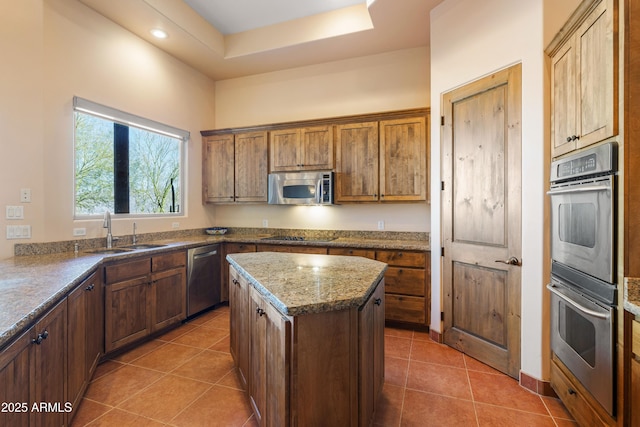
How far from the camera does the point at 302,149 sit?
402cm

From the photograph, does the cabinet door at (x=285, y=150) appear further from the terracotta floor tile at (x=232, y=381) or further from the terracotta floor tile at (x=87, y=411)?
the terracotta floor tile at (x=87, y=411)

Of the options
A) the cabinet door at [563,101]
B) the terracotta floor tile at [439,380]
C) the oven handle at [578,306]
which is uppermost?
the cabinet door at [563,101]

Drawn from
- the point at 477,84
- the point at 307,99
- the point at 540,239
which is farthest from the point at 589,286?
the point at 307,99

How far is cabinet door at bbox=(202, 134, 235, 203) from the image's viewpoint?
14.5ft

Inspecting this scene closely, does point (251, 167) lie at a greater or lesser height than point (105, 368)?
greater

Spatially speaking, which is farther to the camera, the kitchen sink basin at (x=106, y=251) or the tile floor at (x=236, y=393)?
the kitchen sink basin at (x=106, y=251)

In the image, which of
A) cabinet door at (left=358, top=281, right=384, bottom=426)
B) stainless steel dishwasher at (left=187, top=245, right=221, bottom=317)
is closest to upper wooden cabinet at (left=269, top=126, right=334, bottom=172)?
stainless steel dishwasher at (left=187, top=245, right=221, bottom=317)

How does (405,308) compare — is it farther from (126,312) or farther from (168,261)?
(126,312)

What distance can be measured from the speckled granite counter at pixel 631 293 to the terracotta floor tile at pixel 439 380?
1211 mm

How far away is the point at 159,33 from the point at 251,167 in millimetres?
1794

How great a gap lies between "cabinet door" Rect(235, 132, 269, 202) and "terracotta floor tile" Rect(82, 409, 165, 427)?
2732mm

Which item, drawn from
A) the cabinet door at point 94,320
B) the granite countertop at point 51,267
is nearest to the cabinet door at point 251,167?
the granite countertop at point 51,267

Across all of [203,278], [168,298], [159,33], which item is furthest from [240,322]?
[159,33]

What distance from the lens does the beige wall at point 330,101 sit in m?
3.85
